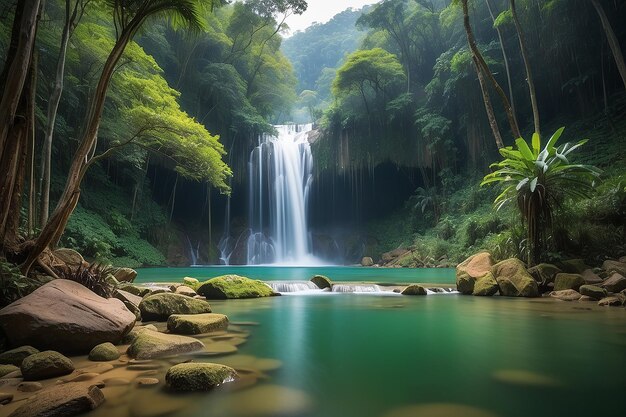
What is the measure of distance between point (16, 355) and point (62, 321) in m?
0.38

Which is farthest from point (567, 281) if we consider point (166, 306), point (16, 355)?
point (16, 355)

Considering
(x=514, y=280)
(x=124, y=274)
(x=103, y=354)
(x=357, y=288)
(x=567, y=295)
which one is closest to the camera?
(x=103, y=354)

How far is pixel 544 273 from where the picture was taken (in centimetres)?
779

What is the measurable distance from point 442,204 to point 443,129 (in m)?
4.36

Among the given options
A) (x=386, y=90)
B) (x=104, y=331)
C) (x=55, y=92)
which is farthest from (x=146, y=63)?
(x=386, y=90)

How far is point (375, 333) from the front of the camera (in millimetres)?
4301

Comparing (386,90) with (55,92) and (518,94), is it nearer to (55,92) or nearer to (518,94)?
(518,94)

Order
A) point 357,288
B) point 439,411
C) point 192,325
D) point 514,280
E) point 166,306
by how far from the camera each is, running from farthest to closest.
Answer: point 357,288
point 514,280
point 166,306
point 192,325
point 439,411

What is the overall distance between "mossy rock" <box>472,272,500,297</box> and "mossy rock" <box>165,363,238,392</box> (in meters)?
6.79

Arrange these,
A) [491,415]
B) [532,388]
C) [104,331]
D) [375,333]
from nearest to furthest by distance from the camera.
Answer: [491,415]
[532,388]
[104,331]
[375,333]

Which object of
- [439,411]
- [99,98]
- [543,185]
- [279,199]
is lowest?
[439,411]

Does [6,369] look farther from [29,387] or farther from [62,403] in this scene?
[62,403]

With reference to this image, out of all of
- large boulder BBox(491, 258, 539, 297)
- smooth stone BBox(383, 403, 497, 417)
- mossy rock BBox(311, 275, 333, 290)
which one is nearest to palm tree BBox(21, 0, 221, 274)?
smooth stone BBox(383, 403, 497, 417)

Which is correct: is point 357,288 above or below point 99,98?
below
